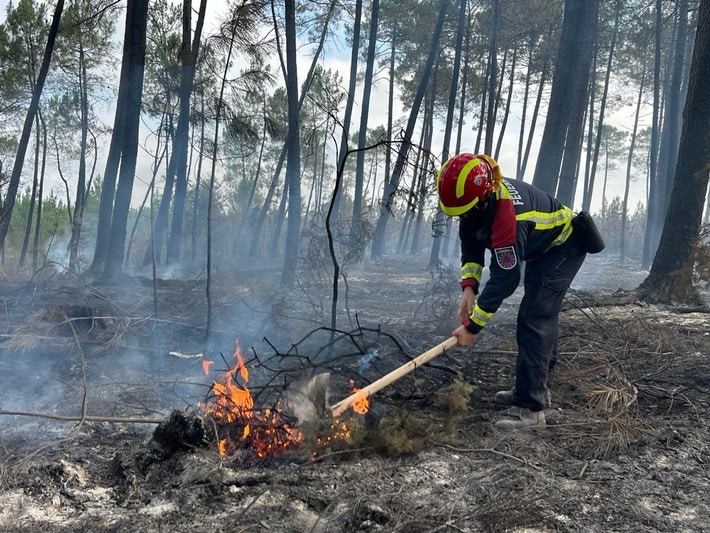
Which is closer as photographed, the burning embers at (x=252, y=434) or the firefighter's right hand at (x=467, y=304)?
the burning embers at (x=252, y=434)

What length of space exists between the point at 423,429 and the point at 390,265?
607 inches

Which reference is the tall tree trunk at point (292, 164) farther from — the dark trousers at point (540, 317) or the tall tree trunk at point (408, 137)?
the dark trousers at point (540, 317)

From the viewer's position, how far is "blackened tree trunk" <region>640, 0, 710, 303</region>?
24.0 feet

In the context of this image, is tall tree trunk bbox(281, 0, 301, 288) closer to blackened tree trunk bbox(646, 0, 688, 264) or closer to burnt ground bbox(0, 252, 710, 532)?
burnt ground bbox(0, 252, 710, 532)

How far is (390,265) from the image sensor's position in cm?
1858

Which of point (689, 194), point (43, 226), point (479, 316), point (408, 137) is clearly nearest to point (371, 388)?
point (479, 316)

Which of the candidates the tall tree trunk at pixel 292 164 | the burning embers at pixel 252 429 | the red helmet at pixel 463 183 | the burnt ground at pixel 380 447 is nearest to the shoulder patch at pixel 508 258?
the red helmet at pixel 463 183

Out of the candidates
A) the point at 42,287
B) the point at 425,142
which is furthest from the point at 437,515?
the point at 425,142

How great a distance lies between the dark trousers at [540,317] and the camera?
143 inches

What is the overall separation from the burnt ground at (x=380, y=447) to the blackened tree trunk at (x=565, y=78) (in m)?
4.22

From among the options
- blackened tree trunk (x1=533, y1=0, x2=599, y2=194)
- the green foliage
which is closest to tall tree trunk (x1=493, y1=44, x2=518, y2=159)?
blackened tree trunk (x1=533, y1=0, x2=599, y2=194)

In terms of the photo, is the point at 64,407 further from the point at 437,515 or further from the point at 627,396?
the point at 627,396

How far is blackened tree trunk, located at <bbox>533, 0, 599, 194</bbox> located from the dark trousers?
6.17 metres

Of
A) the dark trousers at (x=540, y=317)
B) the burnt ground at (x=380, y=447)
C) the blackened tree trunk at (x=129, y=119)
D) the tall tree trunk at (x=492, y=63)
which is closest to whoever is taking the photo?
the burnt ground at (x=380, y=447)
